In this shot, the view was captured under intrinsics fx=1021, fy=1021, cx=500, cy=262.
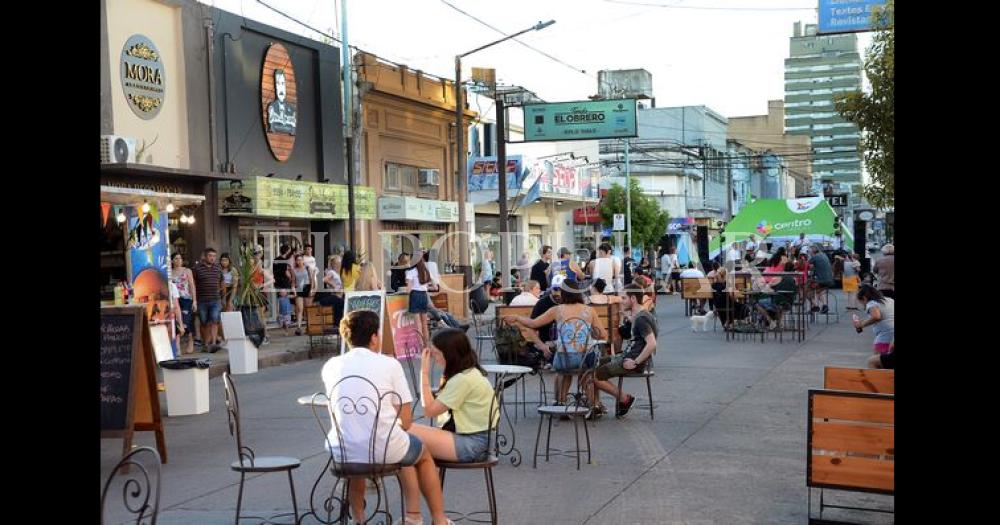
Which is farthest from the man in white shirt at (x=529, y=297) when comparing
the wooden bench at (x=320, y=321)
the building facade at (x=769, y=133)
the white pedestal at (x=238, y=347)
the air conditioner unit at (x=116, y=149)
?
the building facade at (x=769, y=133)

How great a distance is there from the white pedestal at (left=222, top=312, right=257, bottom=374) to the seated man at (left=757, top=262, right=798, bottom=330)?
9.95 meters

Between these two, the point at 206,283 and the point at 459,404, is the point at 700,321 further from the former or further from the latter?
the point at 459,404

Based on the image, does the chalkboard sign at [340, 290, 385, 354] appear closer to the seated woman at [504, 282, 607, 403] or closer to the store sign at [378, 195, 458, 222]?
the seated woman at [504, 282, 607, 403]

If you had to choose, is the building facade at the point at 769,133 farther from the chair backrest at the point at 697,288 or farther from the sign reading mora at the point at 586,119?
the chair backrest at the point at 697,288

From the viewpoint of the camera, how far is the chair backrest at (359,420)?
600 centimetres

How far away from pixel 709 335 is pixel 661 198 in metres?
50.9

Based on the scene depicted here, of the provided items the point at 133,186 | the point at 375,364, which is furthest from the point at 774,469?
the point at 133,186

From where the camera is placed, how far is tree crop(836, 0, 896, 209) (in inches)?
620

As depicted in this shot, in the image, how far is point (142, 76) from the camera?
70.4 feet

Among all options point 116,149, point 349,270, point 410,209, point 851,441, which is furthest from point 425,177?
point 851,441

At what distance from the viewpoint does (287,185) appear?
25.0m
